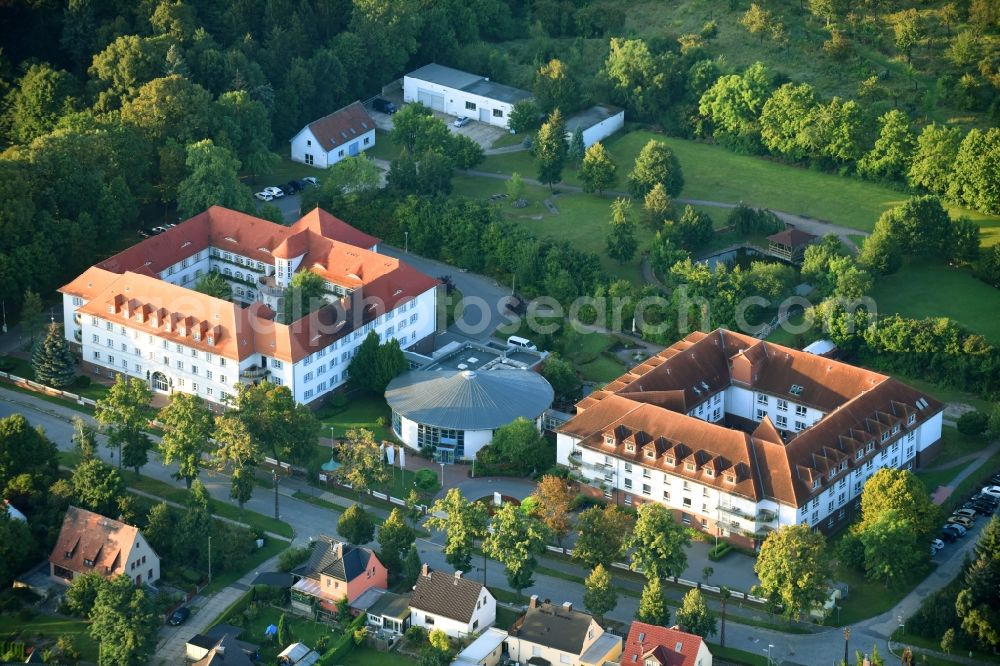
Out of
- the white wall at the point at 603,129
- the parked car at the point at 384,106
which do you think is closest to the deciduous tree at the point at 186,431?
the white wall at the point at 603,129

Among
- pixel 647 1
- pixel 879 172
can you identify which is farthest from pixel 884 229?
pixel 647 1

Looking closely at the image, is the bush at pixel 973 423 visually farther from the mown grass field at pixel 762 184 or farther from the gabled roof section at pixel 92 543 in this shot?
the gabled roof section at pixel 92 543

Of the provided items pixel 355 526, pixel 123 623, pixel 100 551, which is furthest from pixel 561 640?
pixel 100 551

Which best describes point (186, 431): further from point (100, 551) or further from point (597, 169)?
point (597, 169)

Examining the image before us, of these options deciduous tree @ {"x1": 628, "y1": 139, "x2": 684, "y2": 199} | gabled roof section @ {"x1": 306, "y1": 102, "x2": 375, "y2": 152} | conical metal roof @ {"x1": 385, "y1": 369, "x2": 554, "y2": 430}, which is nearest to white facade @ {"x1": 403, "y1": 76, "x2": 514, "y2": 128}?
gabled roof section @ {"x1": 306, "y1": 102, "x2": 375, "y2": 152}

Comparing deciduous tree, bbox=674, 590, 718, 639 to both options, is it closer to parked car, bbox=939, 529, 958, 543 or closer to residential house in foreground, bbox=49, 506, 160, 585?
parked car, bbox=939, 529, 958, 543

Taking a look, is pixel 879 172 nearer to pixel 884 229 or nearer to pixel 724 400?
pixel 884 229
